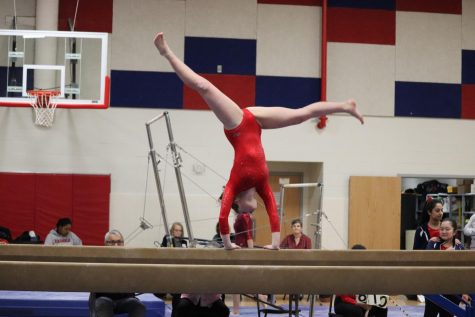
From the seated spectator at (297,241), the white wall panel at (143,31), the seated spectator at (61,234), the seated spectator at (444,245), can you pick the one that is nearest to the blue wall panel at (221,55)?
the white wall panel at (143,31)

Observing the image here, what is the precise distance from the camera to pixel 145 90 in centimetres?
1285

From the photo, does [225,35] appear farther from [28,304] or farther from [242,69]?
[28,304]

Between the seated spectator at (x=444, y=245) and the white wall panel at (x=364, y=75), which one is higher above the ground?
the white wall panel at (x=364, y=75)

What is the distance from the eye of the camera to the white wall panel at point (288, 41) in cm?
1312

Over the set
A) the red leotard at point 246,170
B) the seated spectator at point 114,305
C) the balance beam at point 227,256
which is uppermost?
the red leotard at point 246,170

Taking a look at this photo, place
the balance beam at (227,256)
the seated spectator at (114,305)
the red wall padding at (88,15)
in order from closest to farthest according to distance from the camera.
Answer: the balance beam at (227,256)
the seated spectator at (114,305)
the red wall padding at (88,15)

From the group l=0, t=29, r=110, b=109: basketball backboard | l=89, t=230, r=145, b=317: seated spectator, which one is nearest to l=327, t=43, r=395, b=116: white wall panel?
l=0, t=29, r=110, b=109: basketball backboard

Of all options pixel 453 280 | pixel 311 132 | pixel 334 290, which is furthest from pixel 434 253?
pixel 311 132

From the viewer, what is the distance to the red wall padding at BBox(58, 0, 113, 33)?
500 inches

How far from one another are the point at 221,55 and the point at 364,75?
9.02 ft

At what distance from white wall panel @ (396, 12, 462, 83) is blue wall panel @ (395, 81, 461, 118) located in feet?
0.45

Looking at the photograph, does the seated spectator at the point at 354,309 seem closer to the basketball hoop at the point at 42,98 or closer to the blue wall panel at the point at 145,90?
the basketball hoop at the point at 42,98

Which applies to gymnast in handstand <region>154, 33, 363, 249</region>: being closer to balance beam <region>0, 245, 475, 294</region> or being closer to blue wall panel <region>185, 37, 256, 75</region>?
balance beam <region>0, 245, 475, 294</region>

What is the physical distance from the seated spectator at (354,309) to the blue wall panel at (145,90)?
19.4 ft
